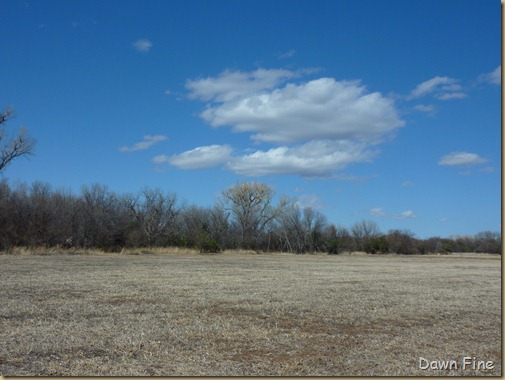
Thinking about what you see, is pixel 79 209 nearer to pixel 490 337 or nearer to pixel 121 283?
pixel 121 283

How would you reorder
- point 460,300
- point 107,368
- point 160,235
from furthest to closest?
point 160,235
point 460,300
point 107,368

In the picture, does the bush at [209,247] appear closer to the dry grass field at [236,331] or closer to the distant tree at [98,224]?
the distant tree at [98,224]

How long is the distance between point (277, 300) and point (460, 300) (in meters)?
6.65

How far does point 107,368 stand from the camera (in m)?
7.47

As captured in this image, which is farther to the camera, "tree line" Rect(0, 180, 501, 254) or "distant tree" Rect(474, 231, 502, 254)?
"distant tree" Rect(474, 231, 502, 254)

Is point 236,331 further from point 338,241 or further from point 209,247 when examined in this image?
point 338,241

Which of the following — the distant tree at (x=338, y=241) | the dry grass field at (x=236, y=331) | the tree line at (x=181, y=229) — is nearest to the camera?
the dry grass field at (x=236, y=331)

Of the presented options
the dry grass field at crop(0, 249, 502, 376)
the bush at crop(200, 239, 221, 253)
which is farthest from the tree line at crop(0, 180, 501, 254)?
the dry grass field at crop(0, 249, 502, 376)

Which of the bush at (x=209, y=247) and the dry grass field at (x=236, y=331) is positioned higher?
the bush at (x=209, y=247)

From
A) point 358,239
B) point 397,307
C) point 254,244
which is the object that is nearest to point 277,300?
point 397,307

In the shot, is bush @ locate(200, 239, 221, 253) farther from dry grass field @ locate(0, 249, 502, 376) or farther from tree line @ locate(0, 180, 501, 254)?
dry grass field @ locate(0, 249, 502, 376)

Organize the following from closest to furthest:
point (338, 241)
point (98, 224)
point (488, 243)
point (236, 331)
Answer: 1. point (236, 331)
2. point (98, 224)
3. point (338, 241)
4. point (488, 243)

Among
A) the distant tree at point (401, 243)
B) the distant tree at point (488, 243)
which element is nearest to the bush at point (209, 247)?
the distant tree at point (401, 243)

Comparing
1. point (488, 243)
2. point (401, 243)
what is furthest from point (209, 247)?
point (488, 243)
